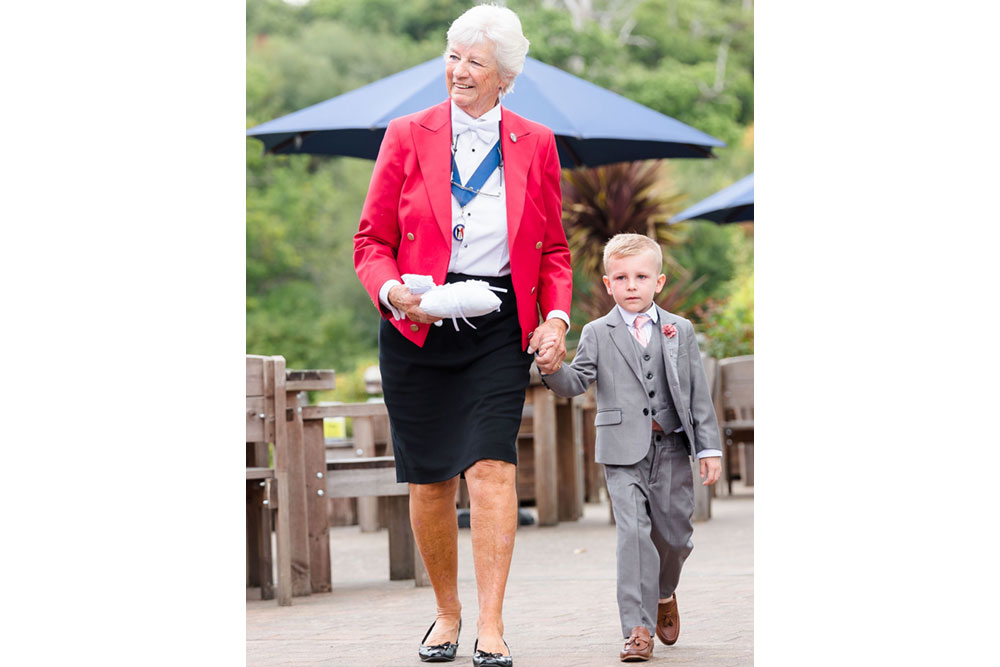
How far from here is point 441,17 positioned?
37281 millimetres

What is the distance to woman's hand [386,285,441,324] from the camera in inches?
150

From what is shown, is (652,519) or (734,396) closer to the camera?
(652,519)

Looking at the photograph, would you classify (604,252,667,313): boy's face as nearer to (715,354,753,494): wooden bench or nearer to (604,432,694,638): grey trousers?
(604,432,694,638): grey trousers

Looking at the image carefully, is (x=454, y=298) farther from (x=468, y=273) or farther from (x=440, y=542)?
(x=440, y=542)

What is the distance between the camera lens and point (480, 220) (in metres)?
3.98

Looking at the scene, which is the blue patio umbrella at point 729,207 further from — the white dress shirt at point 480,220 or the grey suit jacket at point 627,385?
the white dress shirt at point 480,220

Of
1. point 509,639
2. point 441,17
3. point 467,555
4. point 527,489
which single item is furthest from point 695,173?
point 509,639

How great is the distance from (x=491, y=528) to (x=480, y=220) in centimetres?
88

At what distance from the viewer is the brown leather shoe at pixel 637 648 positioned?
391cm

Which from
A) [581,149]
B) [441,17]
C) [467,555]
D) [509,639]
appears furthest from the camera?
[441,17]

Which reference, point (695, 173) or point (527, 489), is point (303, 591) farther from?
point (695, 173)

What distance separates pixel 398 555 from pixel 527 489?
11.2 feet

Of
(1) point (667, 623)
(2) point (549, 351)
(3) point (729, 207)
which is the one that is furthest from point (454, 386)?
(3) point (729, 207)

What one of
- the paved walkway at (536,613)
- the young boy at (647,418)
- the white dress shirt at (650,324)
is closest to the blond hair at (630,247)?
the young boy at (647,418)
